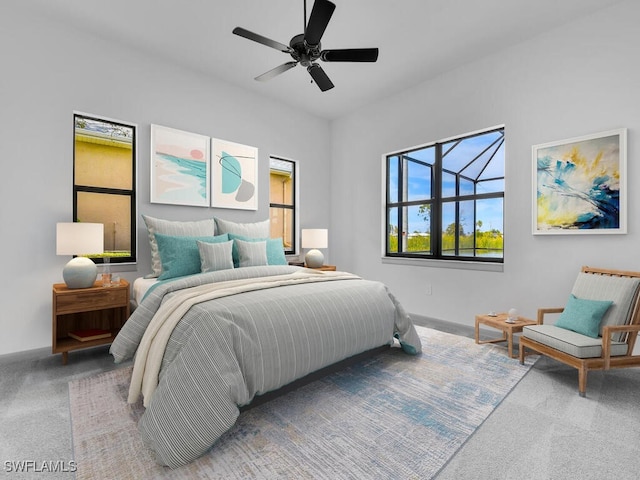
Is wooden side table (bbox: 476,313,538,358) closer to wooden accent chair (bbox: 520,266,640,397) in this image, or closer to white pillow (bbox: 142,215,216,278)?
wooden accent chair (bbox: 520,266,640,397)

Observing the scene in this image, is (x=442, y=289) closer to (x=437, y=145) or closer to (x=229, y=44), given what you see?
(x=437, y=145)

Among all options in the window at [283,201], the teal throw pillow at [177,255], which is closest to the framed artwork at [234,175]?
the window at [283,201]

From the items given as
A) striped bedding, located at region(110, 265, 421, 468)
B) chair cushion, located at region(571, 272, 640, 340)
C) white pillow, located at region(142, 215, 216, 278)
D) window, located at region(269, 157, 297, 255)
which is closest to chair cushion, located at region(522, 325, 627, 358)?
chair cushion, located at region(571, 272, 640, 340)

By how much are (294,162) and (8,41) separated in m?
3.27

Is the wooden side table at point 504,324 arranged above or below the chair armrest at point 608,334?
below

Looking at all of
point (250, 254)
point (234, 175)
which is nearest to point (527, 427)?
point (250, 254)

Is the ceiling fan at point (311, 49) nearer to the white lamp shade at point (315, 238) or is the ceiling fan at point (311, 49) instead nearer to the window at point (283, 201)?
the window at point (283, 201)

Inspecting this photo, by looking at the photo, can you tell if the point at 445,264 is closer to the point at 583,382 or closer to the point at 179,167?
the point at 583,382

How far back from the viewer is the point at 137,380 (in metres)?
1.93

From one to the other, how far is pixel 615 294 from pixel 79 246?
426cm

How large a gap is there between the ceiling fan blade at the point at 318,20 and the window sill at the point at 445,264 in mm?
2839

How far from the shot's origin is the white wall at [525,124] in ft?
9.07

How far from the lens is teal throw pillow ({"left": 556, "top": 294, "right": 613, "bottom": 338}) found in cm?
238

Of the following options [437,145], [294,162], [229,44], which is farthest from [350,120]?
[229,44]
